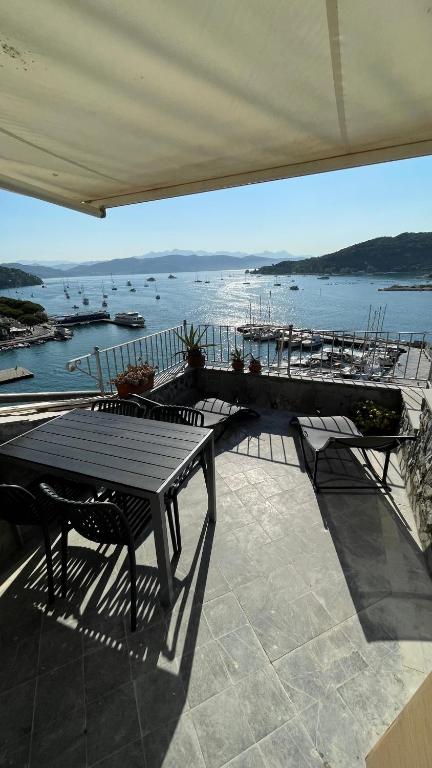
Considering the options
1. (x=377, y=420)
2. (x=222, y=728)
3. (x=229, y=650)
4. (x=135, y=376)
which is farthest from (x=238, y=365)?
(x=222, y=728)

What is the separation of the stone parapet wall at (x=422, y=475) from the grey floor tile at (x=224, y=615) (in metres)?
1.46

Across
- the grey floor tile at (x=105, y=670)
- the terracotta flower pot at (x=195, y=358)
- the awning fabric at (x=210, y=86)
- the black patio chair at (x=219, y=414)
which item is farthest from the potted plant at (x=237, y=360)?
the grey floor tile at (x=105, y=670)

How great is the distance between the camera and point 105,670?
1794 millimetres

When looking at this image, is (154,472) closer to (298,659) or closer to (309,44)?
(298,659)

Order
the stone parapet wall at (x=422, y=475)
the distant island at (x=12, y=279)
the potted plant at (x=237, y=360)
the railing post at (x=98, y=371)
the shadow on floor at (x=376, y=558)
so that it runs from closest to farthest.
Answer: the shadow on floor at (x=376, y=558), the stone parapet wall at (x=422, y=475), the railing post at (x=98, y=371), the potted plant at (x=237, y=360), the distant island at (x=12, y=279)

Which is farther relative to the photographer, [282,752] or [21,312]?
[21,312]

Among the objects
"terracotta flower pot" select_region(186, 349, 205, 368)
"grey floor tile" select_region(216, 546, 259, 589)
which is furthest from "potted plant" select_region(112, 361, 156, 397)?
"grey floor tile" select_region(216, 546, 259, 589)

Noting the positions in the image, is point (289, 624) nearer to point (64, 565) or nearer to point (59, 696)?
point (59, 696)

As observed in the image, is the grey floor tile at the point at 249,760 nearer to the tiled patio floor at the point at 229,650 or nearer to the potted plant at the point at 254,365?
the tiled patio floor at the point at 229,650

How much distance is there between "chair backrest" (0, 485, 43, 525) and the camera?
6.53 feet

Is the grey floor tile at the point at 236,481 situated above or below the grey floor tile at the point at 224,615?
above

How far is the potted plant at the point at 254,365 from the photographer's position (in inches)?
204

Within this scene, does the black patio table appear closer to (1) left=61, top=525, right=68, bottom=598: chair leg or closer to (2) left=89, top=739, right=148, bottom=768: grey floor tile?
(1) left=61, top=525, right=68, bottom=598: chair leg

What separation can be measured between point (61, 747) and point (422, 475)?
303cm
